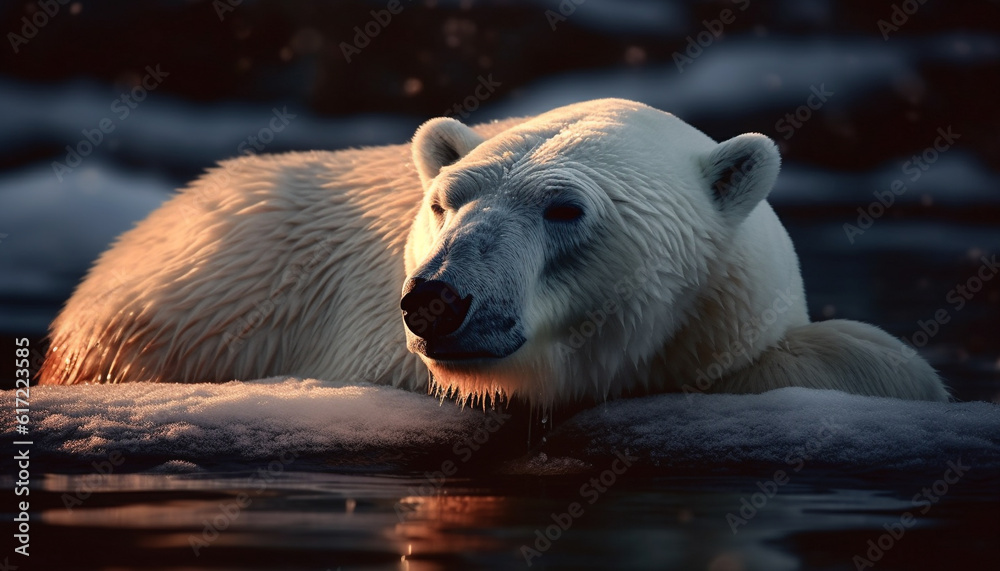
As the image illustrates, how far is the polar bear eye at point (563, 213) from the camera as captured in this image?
403 cm

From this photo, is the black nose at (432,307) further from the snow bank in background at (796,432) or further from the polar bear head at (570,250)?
the snow bank in background at (796,432)

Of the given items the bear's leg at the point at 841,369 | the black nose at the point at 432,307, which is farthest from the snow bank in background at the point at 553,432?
the black nose at the point at 432,307

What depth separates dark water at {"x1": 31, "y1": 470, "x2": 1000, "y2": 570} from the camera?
222cm

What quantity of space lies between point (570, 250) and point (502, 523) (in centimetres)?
164

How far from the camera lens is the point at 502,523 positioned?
2611 mm

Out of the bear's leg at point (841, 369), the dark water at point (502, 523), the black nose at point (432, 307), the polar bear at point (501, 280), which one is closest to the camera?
the dark water at point (502, 523)

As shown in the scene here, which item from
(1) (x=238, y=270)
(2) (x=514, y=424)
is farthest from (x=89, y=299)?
(2) (x=514, y=424)

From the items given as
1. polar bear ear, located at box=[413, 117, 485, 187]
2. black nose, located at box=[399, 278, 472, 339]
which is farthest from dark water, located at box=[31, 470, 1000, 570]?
polar bear ear, located at box=[413, 117, 485, 187]

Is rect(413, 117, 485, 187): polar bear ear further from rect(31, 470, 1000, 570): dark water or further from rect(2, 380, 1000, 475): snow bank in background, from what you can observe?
rect(31, 470, 1000, 570): dark water

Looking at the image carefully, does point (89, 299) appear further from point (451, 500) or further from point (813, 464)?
point (813, 464)

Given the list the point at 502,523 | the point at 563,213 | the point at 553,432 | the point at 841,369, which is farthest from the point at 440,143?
the point at 502,523

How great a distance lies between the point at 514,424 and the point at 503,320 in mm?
892

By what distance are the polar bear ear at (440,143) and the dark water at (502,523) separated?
179 cm

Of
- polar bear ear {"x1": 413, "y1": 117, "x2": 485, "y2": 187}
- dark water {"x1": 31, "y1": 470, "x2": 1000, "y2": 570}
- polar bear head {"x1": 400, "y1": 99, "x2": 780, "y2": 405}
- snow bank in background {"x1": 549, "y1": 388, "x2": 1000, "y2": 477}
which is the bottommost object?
dark water {"x1": 31, "y1": 470, "x2": 1000, "y2": 570}
